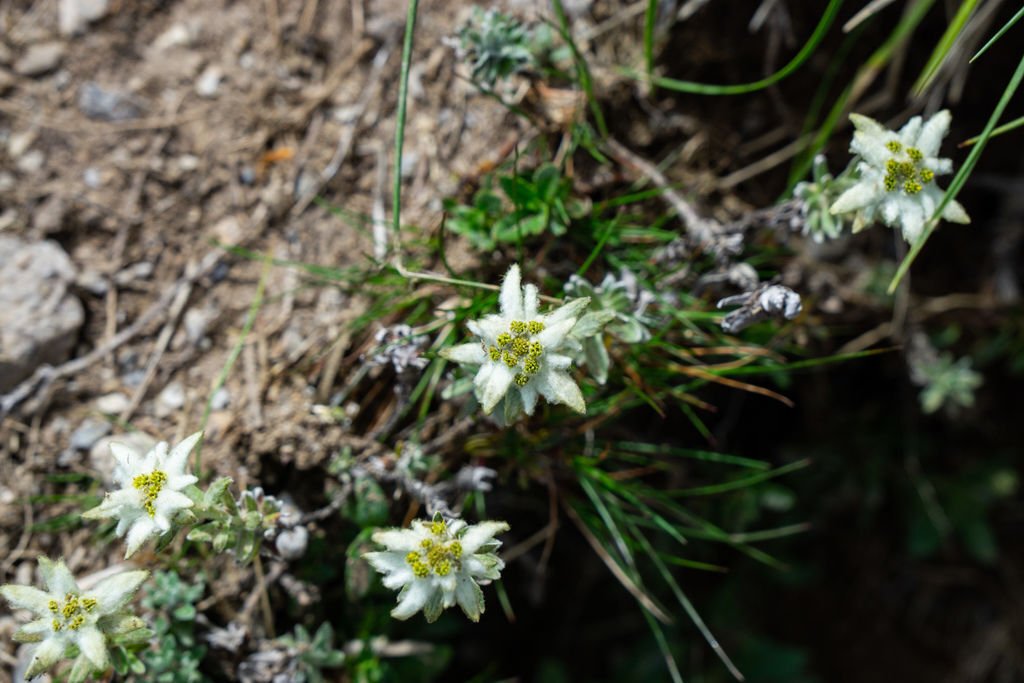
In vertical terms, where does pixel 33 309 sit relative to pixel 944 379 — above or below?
above

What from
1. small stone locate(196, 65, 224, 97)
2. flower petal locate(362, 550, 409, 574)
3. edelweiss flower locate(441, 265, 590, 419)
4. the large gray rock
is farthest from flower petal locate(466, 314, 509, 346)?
small stone locate(196, 65, 224, 97)

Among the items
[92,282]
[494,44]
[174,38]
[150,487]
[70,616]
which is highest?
[494,44]

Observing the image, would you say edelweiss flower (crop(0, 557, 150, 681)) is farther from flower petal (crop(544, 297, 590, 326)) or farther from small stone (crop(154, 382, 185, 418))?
flower petal (crop(544, 297, 590, 326))

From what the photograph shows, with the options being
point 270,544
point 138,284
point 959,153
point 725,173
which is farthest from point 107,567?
point 959,153

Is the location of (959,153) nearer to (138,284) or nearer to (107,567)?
(138,284)

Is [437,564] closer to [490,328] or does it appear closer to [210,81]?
[490,328]

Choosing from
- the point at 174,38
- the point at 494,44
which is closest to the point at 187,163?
the point at 174,38

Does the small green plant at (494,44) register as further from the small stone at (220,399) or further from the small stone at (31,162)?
the small stone at (31,162)
